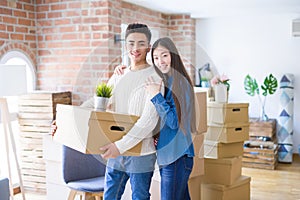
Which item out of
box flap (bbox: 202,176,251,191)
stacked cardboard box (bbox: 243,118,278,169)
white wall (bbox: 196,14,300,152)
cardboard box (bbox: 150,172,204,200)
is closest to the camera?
cardboard box (bbox: 150,172,204,200)

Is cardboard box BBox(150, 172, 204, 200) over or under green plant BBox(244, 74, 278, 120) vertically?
under

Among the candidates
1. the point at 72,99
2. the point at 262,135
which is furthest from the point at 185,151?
the point at 262,135

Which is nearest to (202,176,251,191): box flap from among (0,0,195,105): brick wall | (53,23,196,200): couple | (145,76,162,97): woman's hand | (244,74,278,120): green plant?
(53,23,196,200): couple

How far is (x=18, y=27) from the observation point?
351 centimetres

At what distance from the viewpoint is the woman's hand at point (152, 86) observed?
157cm

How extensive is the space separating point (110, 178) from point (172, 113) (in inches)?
19.5

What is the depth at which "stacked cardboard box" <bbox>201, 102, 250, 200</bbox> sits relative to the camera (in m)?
2.93

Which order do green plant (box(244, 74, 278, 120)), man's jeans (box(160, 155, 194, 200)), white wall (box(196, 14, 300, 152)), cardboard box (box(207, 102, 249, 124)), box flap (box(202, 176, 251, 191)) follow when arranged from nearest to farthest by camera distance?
man's jeans (box(160, 155, 194, 200))
cardboard box (box(207, 102, 249, 124))
box flap (box(202, 176, 251, 191))
green plant (box(244, 74, 278, 120))
white wall (box(196, 14, 300, 152))

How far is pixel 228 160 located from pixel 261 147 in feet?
5.81

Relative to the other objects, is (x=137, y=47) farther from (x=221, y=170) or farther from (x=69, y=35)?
(x=69, y=35)

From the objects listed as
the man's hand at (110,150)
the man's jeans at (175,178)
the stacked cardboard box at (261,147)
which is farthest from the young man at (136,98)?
the stacked cardboard box at (261,147)

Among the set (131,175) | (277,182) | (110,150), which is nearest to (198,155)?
(131,175)

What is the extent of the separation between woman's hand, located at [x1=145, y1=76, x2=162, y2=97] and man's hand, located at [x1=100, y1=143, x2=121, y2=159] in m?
0.27

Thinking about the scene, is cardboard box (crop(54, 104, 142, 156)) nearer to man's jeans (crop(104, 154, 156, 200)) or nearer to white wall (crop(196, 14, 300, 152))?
man's jeans (crop(104, 154, 156, 200))
